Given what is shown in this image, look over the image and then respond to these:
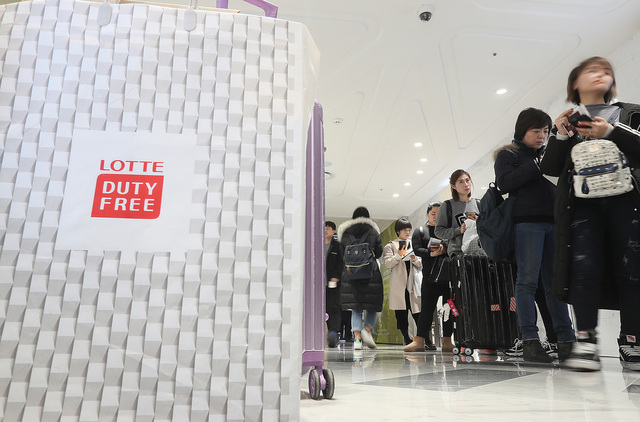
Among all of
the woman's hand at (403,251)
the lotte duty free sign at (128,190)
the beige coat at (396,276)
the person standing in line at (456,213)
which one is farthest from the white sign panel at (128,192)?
the woman's hand at (403,251)

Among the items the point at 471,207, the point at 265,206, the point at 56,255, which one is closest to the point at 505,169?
the point at 471,207

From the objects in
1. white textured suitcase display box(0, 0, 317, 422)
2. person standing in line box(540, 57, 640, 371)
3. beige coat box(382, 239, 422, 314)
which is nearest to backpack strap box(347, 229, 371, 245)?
beige coat box(382, 239, 422, 314)

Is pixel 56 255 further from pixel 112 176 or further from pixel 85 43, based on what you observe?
pixel 85 43

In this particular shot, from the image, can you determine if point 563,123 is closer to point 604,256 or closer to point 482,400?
point 604,256

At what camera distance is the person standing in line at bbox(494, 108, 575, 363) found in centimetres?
193

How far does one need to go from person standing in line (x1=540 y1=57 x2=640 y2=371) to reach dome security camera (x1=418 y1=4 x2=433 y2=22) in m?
2.65

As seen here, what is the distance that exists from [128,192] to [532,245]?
72.8 inches

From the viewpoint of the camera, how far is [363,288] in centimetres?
409

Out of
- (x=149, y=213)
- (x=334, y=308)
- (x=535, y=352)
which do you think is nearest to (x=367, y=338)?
(x=334, y=308)

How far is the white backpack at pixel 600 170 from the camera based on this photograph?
151 cm

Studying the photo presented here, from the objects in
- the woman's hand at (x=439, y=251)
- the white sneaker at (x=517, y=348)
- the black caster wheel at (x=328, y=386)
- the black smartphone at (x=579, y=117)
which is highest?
the black smartphone at (x=579, y=117)

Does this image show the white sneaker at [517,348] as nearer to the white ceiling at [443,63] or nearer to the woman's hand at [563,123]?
the woman's hand at [563,123]

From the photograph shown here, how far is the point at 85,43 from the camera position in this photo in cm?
53

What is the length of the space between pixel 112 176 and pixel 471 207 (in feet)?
9.45
